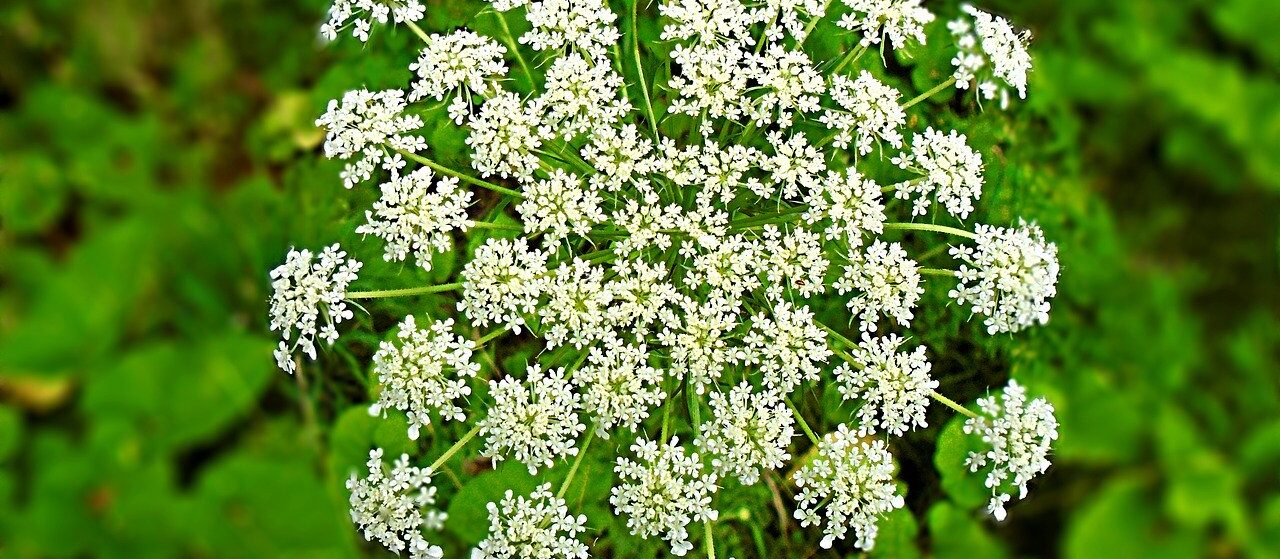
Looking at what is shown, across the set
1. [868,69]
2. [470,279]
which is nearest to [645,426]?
[470,279]

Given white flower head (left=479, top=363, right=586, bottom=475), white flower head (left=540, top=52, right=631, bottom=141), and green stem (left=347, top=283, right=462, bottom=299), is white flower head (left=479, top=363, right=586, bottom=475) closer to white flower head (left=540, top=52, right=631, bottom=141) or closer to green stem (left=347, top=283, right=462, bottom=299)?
green stem (left=347, top=283, right=462, bottom=299)

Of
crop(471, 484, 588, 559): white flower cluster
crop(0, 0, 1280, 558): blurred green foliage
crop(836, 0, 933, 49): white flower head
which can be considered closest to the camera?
crop(471, 484, 588, 559): white flower cluster

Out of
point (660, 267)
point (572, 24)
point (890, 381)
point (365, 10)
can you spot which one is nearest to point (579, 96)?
point (572, 24)

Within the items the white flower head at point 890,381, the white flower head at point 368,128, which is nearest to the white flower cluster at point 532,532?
the white flower head at point 890,381

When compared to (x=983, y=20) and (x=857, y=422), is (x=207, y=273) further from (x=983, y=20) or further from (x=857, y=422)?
(x=983, y=20)

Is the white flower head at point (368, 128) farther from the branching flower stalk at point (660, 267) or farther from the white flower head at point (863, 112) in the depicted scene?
the white flower head at point (863, 112)

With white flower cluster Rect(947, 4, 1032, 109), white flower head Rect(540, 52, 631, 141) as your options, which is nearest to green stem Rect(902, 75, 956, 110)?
white flower cluster Rect(947, 4, 1032, 109)
